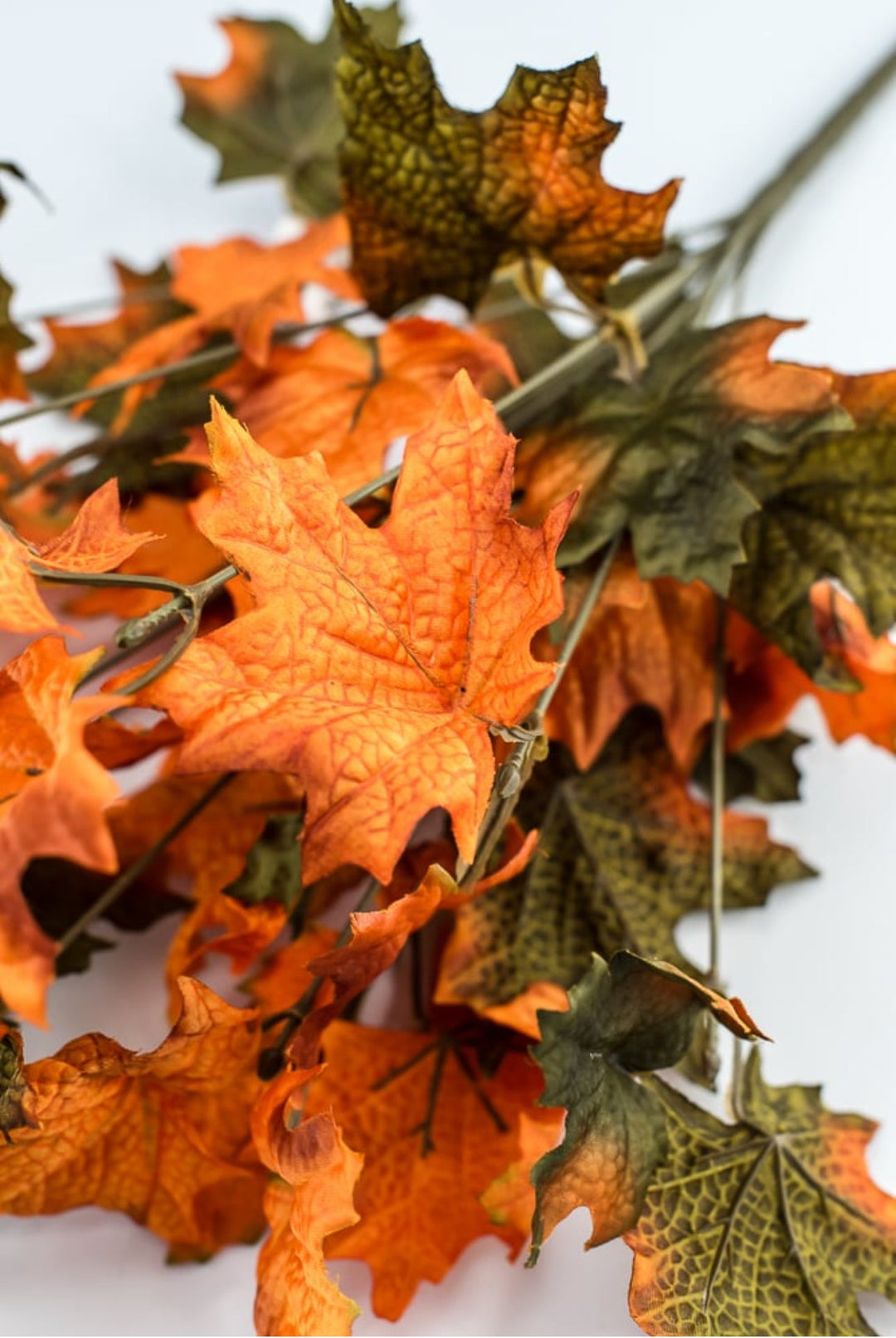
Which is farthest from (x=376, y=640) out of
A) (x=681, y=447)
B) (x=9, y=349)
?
(x=9, y=349)

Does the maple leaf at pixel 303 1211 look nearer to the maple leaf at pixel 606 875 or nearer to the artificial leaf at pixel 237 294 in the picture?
the maple leaf at pixel 606 875

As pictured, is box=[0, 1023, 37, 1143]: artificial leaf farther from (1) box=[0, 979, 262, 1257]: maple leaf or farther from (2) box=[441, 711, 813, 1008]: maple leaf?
(2) box=[441, 711, 813, 1008]: maple leaf

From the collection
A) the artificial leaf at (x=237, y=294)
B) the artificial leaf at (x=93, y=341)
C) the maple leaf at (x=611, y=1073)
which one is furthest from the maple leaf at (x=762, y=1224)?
the artificial leaf at (x=93, y=341)

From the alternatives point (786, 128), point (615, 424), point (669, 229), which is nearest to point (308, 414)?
point (615, 424)

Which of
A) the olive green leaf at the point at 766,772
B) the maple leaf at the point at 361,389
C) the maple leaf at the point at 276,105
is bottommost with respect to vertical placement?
the olive green leaf at the point at 766,772

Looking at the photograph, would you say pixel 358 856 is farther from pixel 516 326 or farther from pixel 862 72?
pixel 862 72

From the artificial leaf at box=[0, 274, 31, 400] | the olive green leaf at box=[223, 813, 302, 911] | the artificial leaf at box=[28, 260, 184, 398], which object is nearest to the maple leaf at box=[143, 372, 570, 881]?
the olive green leaf at box=[223, 813, 302, 911]
